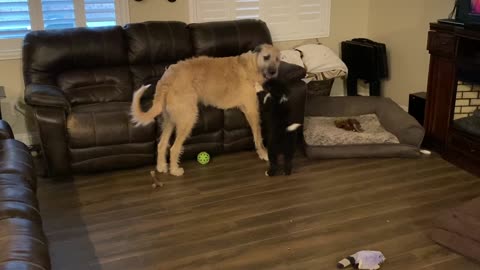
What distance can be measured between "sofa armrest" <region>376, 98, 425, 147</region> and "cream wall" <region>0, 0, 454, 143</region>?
23.2 inches

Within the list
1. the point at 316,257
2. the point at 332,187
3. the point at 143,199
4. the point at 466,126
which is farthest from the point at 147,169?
the point at 466,126

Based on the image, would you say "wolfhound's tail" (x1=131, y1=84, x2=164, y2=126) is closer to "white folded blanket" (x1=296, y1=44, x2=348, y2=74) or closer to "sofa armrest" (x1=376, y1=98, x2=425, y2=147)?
"white folded blanket" (x1=296, y1=44, x2=348, y2=74)

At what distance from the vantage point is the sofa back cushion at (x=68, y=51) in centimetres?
397

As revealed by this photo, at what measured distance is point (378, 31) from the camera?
5.25 meters

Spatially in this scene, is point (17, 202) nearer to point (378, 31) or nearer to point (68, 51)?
point (68, 51)

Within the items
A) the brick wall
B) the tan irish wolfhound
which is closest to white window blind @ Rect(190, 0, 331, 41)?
the tan irish wolfhound

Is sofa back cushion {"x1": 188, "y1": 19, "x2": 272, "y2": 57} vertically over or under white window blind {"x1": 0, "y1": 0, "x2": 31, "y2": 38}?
under

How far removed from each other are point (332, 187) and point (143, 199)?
4.18 feet

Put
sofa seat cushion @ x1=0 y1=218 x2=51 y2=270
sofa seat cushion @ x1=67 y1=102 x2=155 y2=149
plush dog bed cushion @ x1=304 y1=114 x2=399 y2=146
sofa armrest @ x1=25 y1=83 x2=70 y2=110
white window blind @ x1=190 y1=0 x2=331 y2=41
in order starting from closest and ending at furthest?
1. sofa seat cushion @ x1=0 y1=218 x2=51 y2=270
2. sofa armrest @ x1=25 y1=83 x2=70 y2=110
3. sofa seat cushion @ x1=67 y1=102 x2=155 y2=149
4. plush dog bed cushion @ x1=304 y1=114 x2=399 y2=146
5. white window blind @ x1=190 y1=0 x2=331 y2=41

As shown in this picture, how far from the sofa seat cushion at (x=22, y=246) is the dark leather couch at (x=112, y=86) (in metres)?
1.46

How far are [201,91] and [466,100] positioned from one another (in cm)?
196

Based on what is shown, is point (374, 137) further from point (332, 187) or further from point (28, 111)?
point (28, 111)

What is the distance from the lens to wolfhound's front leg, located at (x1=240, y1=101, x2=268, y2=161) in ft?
12.8

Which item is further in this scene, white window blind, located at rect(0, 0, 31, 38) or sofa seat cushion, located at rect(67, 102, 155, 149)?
white window blind, located at rect(0, 0, 31, 38)
